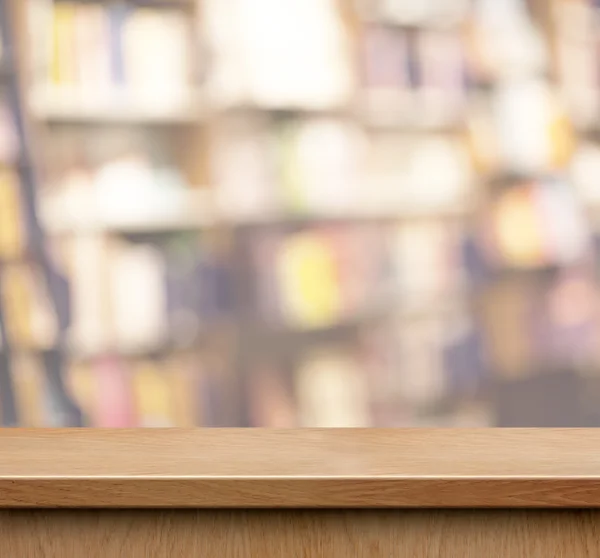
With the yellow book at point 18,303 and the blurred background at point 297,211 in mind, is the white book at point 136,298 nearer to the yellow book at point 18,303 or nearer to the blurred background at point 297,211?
the blurred background at point 297,211

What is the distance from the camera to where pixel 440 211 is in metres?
2.76

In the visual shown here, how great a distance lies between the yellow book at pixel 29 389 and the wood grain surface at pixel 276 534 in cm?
186

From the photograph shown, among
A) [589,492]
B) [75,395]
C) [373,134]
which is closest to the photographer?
[589,492]

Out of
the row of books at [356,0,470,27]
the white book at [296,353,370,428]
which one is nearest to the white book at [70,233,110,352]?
the white book at [296,353,370,428]

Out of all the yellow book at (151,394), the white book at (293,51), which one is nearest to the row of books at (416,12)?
the white book at (293,51)

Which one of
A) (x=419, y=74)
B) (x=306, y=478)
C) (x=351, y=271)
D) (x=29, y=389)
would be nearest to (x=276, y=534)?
(x=306, y=478)

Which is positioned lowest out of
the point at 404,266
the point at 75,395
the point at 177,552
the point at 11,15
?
the point at 75,395

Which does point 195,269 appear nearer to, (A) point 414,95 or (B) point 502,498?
(A) point 414,95

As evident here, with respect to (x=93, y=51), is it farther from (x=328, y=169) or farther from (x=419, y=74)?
(x=419, y=74)

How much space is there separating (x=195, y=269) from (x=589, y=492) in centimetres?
209

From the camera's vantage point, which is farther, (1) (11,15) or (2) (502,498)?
(1) (11,15)

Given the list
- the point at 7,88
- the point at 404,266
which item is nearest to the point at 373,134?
the point at 404,266

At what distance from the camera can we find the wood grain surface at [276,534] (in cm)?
63

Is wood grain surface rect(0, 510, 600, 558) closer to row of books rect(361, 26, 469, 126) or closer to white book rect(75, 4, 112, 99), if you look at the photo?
white book rect(75, 4, 112, 99)
